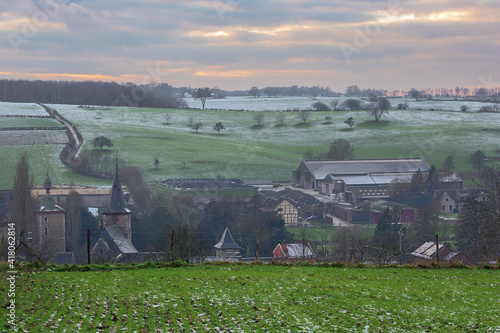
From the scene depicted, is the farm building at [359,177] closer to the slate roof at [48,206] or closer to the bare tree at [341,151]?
the bare tree at [341,151]

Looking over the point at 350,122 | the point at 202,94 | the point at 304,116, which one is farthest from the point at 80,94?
the point at 350,122

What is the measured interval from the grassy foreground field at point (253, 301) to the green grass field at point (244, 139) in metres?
51.2

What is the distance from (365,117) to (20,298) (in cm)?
10723

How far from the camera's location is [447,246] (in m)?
35.2

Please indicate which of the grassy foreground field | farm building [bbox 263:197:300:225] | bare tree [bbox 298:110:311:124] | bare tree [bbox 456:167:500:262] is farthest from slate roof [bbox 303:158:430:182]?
the grassy foreground field

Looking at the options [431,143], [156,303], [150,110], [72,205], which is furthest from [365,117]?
[156,303]

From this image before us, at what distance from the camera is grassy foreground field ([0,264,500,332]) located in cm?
1095

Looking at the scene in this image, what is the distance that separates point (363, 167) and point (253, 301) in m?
70.1

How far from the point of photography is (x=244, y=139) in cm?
9750

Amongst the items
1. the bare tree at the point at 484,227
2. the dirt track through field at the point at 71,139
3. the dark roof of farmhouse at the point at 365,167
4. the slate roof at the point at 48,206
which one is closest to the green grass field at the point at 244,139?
the dirt track through field at the point at 71,139

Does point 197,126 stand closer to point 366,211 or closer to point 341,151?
point 341,151

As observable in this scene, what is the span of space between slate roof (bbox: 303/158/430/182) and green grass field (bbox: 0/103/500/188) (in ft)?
10.1

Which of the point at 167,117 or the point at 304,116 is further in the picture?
the point at 304,116

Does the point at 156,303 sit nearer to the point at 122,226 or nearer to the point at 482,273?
the point at 482,273
